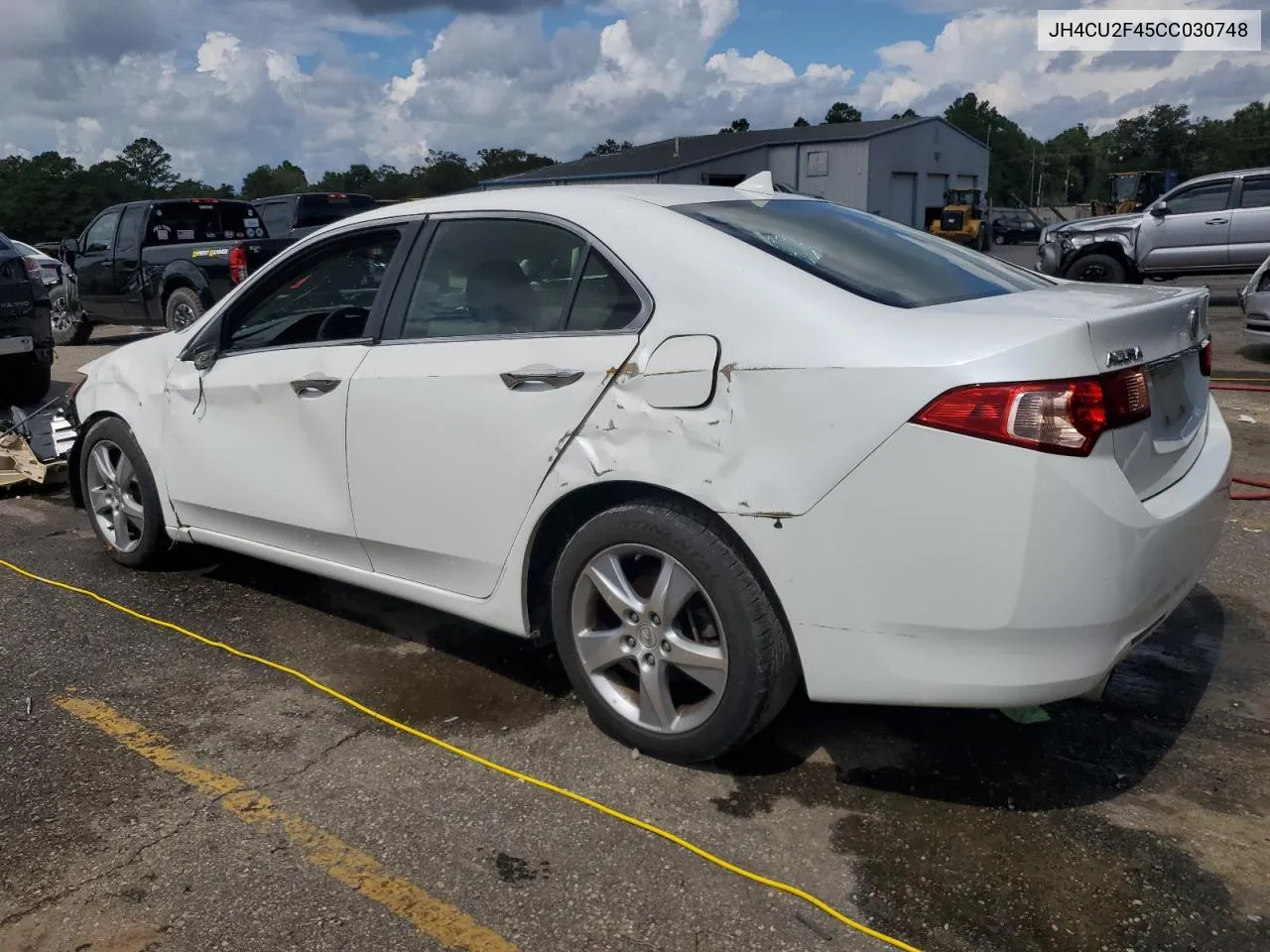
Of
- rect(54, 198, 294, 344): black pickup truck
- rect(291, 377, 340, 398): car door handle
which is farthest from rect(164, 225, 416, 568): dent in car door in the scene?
rect(54, 198, 294, 344): black pickup truck

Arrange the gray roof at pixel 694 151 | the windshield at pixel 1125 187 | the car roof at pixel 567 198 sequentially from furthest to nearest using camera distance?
the gray roof at pixel 694 151 → the windshield at pixel 1125 187 → the car roof at pixel 567 198

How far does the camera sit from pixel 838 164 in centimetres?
4328

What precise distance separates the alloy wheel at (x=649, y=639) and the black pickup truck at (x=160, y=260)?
1067 cm

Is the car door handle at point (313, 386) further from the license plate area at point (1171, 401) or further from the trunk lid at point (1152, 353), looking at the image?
the license plate area at point (1171, 401)

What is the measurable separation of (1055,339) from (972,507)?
433 mm

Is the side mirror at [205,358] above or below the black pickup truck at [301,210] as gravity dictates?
below

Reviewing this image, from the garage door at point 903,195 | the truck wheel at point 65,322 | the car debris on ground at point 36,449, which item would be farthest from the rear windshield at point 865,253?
the garage door at point 903,195

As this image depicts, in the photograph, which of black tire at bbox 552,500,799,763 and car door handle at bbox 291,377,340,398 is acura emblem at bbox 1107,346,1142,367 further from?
car door handle at bbox 291,377,340,398

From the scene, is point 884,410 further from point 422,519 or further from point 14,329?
point 14,329

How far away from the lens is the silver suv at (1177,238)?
14.4m

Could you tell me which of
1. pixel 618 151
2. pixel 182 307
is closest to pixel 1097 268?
pixel 182 307

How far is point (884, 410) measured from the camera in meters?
2.47

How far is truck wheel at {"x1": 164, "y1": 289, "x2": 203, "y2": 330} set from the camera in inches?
516

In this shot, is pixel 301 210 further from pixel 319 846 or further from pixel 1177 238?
pixel 319 846
